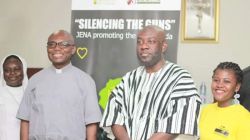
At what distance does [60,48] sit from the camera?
108 inches

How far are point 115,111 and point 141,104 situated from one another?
20cm

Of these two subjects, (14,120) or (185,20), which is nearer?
(14,120)

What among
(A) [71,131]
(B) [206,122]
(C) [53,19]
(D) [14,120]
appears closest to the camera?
(B) [206,122]

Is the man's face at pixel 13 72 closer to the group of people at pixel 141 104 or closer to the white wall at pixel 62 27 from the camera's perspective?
the group of people at pixel 141 104

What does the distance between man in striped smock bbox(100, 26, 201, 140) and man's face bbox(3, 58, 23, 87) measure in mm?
1046

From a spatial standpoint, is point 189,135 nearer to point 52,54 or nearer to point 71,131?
point 71,131

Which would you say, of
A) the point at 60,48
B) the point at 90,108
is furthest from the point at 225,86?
the point at 60,48

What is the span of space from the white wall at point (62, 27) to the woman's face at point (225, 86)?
1.33m

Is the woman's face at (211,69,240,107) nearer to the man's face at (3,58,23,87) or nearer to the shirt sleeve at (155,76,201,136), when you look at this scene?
the shirt sleeve at (155,76,201,136)

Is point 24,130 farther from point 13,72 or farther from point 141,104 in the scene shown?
point 141,104

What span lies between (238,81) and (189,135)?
0.46m

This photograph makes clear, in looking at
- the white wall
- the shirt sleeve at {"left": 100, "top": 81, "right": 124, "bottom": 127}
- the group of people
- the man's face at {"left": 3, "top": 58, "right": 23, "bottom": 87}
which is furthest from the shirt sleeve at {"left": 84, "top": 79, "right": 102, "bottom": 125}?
the white wall

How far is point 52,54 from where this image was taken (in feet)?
9.01

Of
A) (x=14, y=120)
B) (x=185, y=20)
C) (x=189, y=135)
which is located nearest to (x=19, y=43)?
(x=14, y=120)
